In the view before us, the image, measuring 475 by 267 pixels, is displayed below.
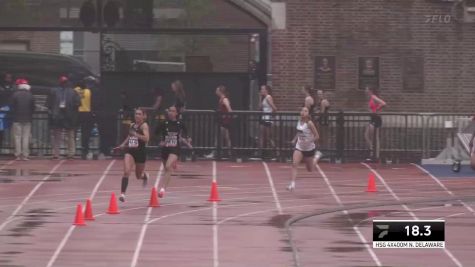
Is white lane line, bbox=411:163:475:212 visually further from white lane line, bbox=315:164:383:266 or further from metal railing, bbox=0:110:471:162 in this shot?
white lane line, bbox=315:164:383:266

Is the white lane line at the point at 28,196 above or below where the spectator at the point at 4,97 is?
below

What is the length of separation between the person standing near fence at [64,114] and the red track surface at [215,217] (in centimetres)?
78

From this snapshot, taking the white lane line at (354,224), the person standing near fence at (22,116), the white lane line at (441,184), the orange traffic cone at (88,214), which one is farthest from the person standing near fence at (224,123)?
the orange traffic cone at (88,214)

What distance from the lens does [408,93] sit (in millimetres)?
30172

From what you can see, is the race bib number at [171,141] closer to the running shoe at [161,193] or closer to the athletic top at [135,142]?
the athletic top at [135,142]

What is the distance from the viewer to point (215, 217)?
61.7 feet

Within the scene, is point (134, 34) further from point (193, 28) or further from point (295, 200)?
point (295, 200)

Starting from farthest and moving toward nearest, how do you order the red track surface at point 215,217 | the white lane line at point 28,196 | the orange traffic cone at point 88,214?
1. the orange traffic cone at point 88,214
2. the white lane line at point 28,196
3. the red track surface at point 215,217

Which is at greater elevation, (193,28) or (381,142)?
(193,28)

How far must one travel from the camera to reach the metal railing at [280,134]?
27.9m

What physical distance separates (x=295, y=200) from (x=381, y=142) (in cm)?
758

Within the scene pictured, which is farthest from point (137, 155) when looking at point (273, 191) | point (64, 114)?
point (64, 114)

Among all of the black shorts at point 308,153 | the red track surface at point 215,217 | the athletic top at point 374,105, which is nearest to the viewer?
the red track surface at point 215,217

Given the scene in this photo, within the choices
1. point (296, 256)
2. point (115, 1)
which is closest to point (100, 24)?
point (115, 1)
